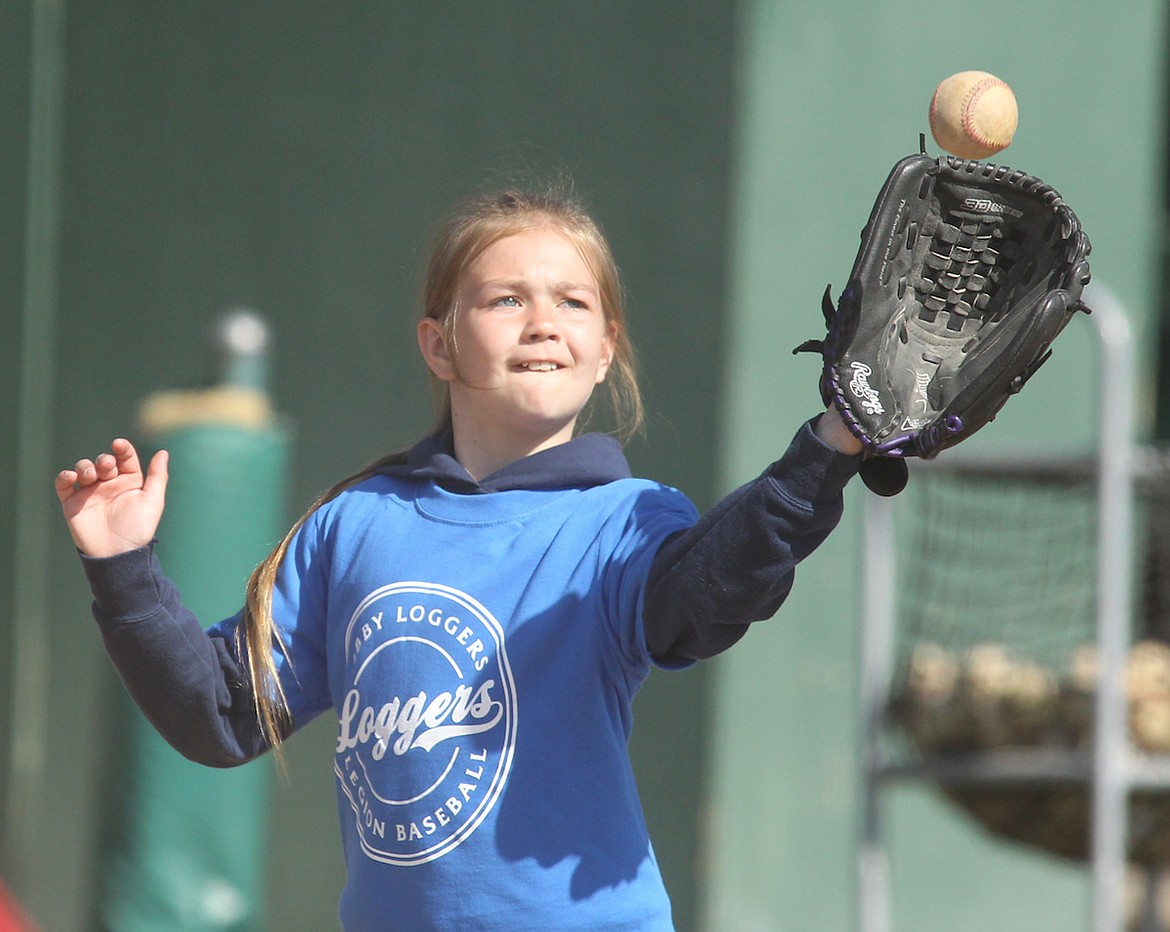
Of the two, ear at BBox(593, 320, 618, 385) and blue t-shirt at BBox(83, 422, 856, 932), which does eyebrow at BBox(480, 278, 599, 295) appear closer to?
ear at BBox(593, 320, 618, 385)

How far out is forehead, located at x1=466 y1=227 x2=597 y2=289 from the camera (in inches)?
76.5

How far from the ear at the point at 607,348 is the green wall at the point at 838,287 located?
2.60 m

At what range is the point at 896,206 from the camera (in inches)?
67.7

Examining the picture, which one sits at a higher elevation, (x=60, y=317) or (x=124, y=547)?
(x=60, y=317)

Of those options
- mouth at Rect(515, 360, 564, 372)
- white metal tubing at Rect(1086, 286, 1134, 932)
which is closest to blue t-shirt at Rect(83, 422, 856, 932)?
mouth at Rect(515, 360, 564, 372)

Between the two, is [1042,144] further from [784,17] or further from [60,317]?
[60,317]

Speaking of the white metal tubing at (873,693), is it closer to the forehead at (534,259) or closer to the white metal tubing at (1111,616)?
the white metal tubing at (1111,616)

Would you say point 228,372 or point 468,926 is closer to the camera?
point 468,926

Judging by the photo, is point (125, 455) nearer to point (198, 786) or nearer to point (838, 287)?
point (198, 786)

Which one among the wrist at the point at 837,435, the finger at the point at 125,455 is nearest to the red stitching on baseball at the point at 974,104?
the wrist at the point at 837,435

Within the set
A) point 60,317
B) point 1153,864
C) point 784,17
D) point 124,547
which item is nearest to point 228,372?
point 60,317

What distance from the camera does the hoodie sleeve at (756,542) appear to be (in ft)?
5.25

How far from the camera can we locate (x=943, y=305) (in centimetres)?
177

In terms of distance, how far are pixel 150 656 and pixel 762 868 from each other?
324 centimetres
